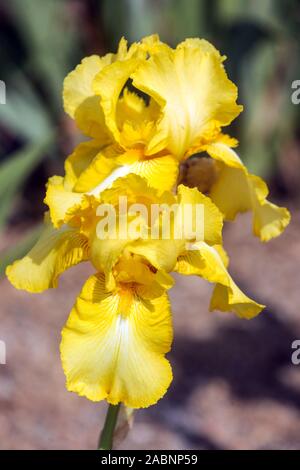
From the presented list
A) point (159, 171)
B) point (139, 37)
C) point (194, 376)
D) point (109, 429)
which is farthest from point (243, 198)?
point (139, 37)

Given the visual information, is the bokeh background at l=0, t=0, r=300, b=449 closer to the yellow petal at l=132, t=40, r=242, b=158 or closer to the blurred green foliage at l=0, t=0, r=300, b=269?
the blurred green foliage at l=0, t=0, r=300, b=269

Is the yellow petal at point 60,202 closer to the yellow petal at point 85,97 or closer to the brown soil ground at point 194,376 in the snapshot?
the yellow petal at point 85,97

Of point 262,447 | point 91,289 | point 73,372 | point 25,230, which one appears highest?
point 91,289

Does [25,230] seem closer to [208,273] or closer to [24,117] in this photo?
[24,117]

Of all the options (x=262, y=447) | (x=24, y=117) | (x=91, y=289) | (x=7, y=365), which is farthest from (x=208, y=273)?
(x=24, y=117)

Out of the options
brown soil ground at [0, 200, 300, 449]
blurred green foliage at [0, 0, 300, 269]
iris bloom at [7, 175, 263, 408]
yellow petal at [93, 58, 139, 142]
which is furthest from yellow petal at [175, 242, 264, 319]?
blurred green foliage at [0, 0, 300, 269]

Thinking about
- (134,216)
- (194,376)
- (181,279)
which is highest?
(134,216)

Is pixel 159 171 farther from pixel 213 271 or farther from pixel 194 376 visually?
pixel 194 376
